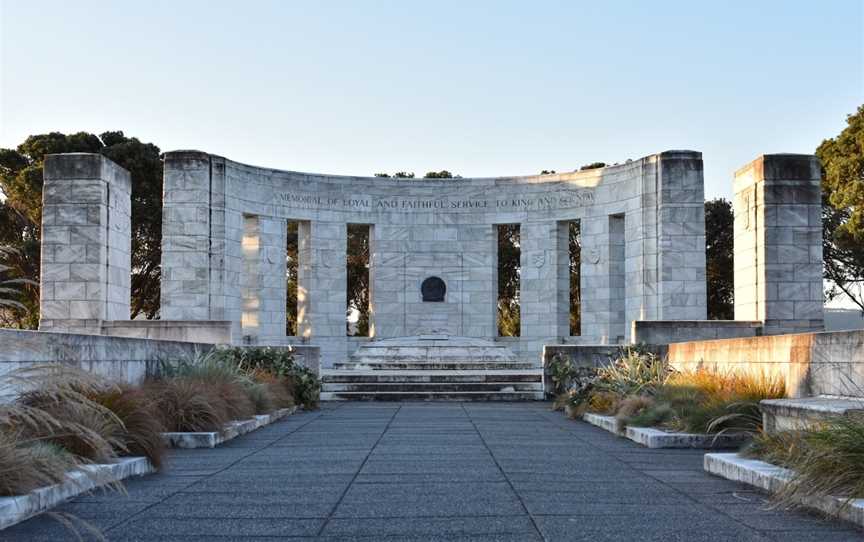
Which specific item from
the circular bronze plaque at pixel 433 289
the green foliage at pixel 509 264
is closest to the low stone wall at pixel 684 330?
the circular bronze plaque at pixel 433 289

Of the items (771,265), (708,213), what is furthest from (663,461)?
(708,213)

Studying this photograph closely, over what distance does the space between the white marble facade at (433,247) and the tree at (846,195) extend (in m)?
10.6

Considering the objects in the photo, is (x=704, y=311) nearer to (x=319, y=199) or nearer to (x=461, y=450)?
(x=319, y=199)

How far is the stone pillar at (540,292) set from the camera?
96.7 feet

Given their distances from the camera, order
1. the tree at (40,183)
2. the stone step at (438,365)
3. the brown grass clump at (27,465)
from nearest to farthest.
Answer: the brown grass clump at (27,465) → the stone step at (438,365) → the tree at (40,183)

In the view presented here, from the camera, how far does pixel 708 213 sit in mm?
44781

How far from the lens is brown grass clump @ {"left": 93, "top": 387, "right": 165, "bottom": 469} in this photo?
8711 mm

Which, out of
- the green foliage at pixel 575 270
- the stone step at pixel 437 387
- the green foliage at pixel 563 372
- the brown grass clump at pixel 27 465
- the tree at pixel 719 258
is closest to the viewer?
the brown grass clump at pixel 27 465

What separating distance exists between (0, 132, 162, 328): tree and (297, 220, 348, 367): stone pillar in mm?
12767

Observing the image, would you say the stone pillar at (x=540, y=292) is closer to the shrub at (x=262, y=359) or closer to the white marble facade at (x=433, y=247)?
the white marble facade at (x=433, y=247)

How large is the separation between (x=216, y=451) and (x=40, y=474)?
162 inches

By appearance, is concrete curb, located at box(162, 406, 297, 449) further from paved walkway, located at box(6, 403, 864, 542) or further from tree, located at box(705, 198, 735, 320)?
tree, located at box(705, 198, 735, 320)

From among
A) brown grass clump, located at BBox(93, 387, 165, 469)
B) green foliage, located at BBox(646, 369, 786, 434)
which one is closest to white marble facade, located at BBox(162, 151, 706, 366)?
green foliage, located at BBox(646, 369, 786, 434)

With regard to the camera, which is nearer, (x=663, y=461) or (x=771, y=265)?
(x=663, y=461)
